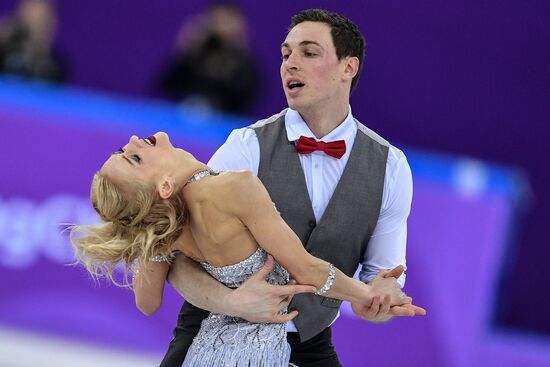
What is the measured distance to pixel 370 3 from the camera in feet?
26.0

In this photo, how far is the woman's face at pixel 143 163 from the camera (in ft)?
10.9

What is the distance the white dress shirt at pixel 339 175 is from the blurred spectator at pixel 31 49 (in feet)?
13.1

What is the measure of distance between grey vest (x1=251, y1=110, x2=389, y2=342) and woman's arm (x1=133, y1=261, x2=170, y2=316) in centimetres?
43

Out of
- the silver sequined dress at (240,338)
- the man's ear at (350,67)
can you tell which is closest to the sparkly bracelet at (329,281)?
the silver sequined dress at (240,338)

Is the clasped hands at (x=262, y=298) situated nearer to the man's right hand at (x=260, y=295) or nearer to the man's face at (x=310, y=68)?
the man's right hand at (x=260, y=295)

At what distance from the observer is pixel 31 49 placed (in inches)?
293

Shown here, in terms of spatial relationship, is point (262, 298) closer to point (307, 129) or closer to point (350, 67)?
point (307, 129)

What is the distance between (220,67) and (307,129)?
3.56 m

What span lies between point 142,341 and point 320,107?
8.23 feet

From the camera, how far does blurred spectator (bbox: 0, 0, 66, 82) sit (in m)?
7.42

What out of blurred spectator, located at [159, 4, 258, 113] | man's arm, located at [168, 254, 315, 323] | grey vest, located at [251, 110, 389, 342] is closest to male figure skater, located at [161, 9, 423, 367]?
grey vest, located at [251, 110, 389, 342]

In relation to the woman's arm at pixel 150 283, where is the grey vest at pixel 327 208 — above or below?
above

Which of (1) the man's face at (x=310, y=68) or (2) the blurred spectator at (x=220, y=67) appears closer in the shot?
(1) the man's face at (x=310, y=68)

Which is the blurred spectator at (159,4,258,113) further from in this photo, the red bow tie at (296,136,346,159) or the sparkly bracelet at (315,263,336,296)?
the sparkly bracelet at (315,263,336,296)
